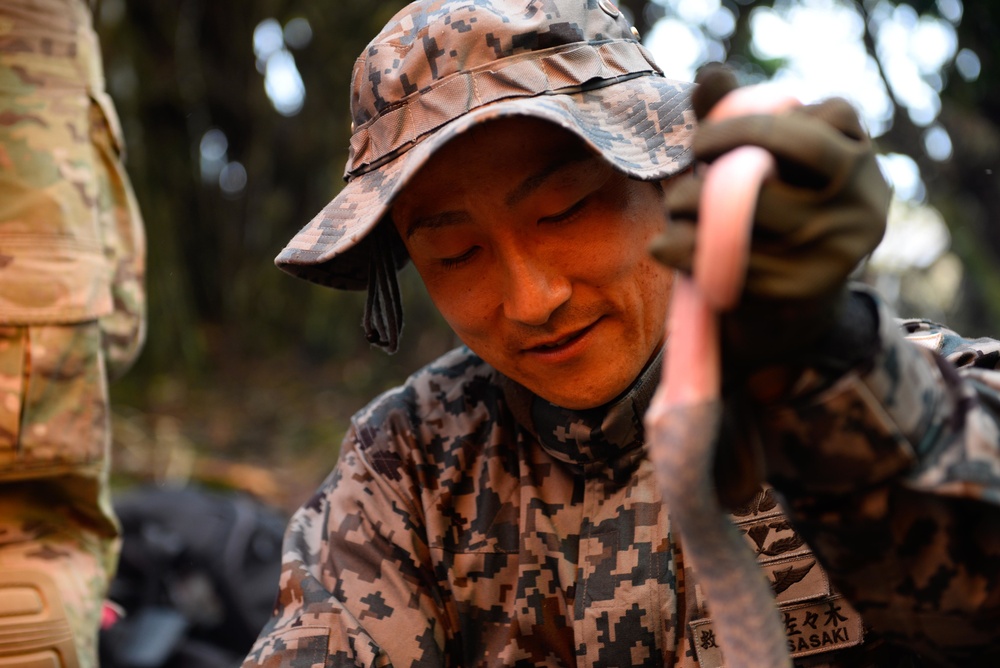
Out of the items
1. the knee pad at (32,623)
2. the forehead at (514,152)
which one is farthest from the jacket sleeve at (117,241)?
the forehead at (514,152)

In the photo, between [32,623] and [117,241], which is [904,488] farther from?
[117,241]

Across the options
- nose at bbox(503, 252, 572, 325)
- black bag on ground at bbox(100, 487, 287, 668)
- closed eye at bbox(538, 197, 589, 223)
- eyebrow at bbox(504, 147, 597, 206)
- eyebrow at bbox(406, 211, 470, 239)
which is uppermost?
eyebrow at bbox(504, 147, 597, 206)

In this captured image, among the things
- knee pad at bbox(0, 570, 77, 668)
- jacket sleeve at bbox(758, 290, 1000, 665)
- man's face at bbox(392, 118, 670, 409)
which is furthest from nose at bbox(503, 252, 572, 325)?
knee pad at bbox(0, 570, 77, 668)

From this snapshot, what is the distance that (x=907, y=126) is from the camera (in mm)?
3959

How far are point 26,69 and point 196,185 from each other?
4121 millimetres

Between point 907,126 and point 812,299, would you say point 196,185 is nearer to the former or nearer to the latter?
point 907,126

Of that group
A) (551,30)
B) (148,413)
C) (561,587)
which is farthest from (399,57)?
(148,413)

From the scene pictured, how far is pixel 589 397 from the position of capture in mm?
1552

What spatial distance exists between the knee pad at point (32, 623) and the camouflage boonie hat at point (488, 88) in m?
0.96

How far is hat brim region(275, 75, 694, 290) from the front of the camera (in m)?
1.40

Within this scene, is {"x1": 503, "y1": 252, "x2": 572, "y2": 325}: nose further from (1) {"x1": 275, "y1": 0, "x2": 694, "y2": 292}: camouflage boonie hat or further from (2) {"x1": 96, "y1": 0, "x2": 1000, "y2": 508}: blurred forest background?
(2) {"x1": 96, "y1": 0, "x2": 1000, "y2": 508}: blurred forest background

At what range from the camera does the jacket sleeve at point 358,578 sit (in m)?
1.62

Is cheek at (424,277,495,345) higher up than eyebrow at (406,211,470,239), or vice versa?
eyebrow at (406,211,470,239)

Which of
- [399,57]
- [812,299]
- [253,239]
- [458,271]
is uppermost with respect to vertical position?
[399,57]
